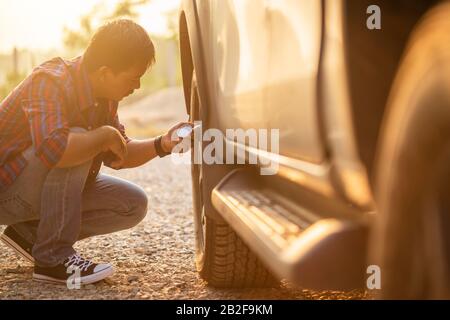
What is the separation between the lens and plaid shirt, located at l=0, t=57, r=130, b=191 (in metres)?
3.08

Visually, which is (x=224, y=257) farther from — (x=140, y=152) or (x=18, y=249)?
(x=18, y=249)

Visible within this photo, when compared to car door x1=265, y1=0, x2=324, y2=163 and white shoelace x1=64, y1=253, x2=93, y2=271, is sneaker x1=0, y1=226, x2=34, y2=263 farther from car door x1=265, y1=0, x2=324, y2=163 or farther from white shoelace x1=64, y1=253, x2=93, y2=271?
car door x1=265, y1=0, x2=324, y2=163

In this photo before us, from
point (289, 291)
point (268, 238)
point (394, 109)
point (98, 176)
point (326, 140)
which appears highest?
point (394, 109)

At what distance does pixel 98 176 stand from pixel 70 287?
0.58 meters

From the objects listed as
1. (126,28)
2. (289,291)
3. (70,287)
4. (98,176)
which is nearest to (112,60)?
(126,28)

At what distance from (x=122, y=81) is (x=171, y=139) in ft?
1.18

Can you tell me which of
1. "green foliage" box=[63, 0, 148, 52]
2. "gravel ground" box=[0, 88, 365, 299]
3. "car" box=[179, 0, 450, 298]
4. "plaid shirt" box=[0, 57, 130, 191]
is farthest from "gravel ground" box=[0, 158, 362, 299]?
"green foliage" box=[63, 0, 148, 52]

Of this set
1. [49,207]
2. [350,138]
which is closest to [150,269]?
[49,207]

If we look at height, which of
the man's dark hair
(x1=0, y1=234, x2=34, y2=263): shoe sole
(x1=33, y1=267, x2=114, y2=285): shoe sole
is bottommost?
(x1=33, y1=267, x2=114, y2=285): shoe sole

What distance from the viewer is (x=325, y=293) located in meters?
3.19

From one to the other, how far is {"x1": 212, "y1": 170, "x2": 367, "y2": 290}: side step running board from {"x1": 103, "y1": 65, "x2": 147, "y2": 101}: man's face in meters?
1.15

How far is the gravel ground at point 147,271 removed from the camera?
10.4ft

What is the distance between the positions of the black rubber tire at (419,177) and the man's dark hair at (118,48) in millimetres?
2081
